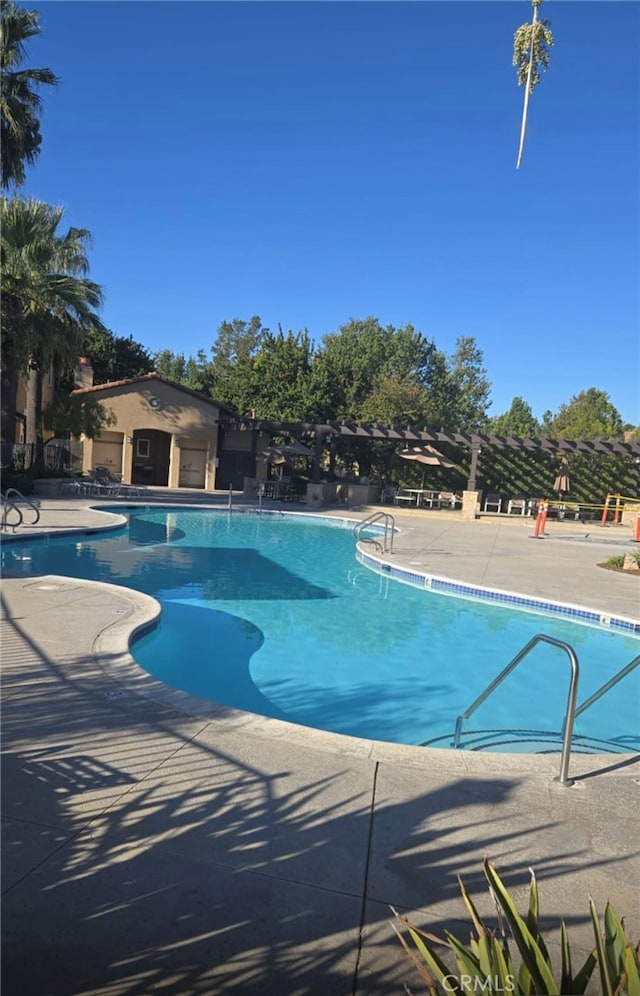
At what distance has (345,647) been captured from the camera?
877 cm

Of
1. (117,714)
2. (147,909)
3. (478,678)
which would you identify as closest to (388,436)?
(478,678)

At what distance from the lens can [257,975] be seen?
7.36ft

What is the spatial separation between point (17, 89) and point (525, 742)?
21396 millimetres

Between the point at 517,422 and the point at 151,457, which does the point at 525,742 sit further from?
the point at 517,422

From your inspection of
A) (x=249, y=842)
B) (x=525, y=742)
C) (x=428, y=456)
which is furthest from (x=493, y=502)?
(x=249, y=842)

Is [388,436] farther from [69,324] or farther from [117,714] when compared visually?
[117,714]

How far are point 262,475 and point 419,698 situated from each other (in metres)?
24.8

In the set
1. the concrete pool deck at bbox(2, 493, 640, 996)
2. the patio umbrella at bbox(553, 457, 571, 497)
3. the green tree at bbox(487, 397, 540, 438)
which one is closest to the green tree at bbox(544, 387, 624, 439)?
the green tree at bbox(487, 397, 540, 438)

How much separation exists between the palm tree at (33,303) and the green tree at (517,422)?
29.8 metres

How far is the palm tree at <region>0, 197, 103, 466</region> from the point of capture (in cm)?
1869

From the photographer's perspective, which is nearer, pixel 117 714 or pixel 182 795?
pixel 182 795

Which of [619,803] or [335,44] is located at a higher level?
[335,44]

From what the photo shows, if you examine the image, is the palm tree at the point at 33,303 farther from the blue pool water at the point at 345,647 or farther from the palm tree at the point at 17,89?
the blue pool water at the point at 345,647

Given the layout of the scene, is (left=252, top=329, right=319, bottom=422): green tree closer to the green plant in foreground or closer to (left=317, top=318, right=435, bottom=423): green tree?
(left=317, top=318, right=435, bottom=423): green tree
